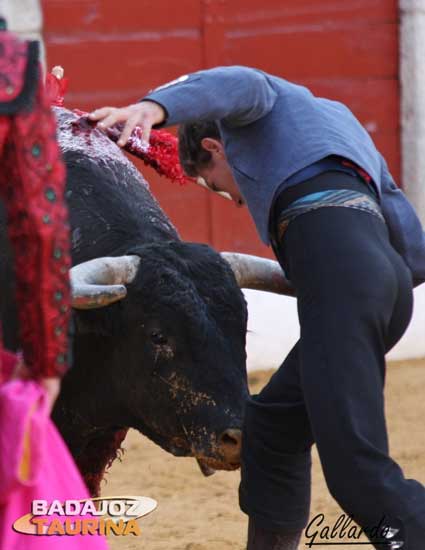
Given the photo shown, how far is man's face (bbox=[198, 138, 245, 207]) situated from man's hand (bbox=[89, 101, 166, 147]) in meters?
0.38

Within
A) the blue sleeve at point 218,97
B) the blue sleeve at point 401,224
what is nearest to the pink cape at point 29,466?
the blue sleeve at point 218,97

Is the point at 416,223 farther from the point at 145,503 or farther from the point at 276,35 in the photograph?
the point at 276,35

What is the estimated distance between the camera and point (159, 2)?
6715 mm

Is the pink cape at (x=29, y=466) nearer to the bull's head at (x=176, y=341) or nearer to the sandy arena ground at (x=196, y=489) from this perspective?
the bull's head at (x=176, y=341)

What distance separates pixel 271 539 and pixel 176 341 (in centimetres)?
60

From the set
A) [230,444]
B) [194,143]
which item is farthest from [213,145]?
[230,444]

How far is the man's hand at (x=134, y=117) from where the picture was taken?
274 cm

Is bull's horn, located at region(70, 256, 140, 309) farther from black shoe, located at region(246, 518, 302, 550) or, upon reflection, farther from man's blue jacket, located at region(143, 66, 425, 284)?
black shoe, located at region(246, 518, 302, 550)

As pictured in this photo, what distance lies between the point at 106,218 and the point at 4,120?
180 centimetres

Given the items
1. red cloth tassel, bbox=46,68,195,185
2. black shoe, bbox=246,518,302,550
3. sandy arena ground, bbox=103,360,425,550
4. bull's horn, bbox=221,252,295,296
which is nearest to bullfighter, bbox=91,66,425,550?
black shoe, bbox=246,518,302,550

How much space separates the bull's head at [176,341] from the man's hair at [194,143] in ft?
1.50

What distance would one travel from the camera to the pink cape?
2166 millimetres

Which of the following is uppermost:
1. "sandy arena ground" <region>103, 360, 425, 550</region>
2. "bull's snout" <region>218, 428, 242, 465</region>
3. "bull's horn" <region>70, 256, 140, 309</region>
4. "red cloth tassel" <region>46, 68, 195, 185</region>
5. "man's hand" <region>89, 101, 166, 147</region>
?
"man's hand" <region>89, 101, 166, 147</region>

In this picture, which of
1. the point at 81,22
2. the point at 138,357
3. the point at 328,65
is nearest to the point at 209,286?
the point at 138,357
